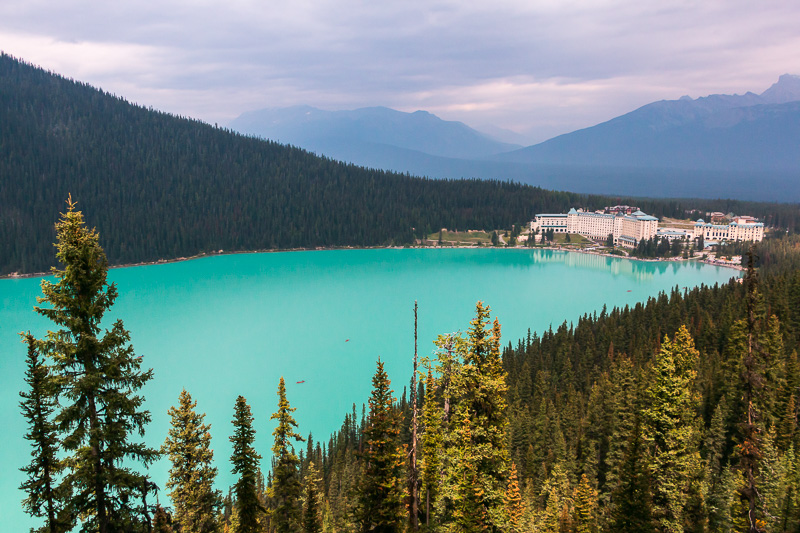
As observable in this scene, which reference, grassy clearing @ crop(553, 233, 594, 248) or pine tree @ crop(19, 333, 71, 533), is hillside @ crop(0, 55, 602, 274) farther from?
pine tree @ crop(19, 333, 71, 533)

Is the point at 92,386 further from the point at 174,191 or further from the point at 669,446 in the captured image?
the point at 174,191

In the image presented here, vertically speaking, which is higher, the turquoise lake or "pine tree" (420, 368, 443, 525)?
"pine tree" (420, 368, 443, 525)

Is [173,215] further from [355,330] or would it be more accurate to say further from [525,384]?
[525,384]

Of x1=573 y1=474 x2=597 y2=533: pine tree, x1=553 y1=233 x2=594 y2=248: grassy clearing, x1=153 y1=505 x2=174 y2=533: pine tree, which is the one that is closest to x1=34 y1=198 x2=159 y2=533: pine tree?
x1=153 y1=505 x2=174 y2=533: pine tree

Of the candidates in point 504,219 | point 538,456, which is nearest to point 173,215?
point 504,219

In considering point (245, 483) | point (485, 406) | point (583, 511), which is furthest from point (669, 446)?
point (245, 483)

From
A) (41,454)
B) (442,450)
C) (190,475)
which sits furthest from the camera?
(442,450)

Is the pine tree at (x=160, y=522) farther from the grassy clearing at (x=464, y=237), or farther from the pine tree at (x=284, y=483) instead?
the grassy clearing at (x=464, y=237)

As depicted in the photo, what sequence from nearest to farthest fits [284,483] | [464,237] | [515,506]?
[284,483]
[515,506]
[464,237]

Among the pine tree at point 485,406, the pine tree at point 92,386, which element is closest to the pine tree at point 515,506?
the pine tree at point 485,406
